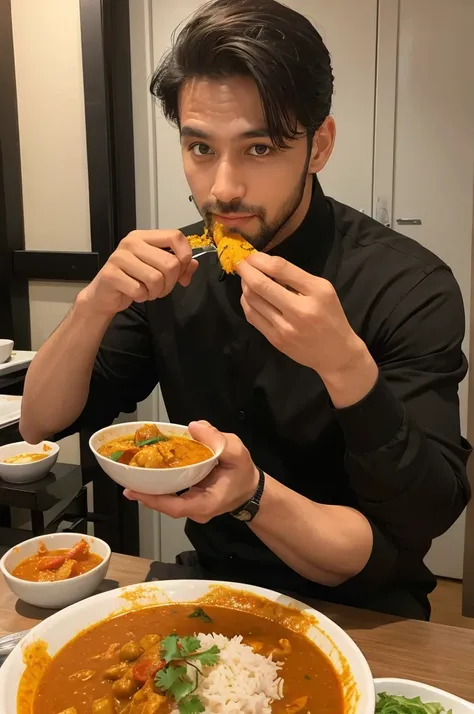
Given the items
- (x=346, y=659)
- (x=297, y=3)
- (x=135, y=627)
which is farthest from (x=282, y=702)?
(x=297, y=3)

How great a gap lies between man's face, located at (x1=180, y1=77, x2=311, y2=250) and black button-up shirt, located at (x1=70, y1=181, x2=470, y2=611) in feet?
0.50

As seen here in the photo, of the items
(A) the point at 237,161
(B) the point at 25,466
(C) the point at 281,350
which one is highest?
(A) the point at 237,161

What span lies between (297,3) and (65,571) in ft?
8.57

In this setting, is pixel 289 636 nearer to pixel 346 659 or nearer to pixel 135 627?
pixel 346 659

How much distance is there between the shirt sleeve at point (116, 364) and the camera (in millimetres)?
1790

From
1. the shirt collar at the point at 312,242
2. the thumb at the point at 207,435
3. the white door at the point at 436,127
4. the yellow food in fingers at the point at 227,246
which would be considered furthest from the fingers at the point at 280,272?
the white door at the point at 436,127

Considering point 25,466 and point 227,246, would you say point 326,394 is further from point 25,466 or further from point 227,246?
point 25,466

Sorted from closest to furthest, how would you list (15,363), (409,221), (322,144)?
(322,144), (15,363), (409,221)

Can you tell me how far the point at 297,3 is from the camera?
2908 millimetres

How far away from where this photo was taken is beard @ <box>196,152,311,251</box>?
142 centimetres

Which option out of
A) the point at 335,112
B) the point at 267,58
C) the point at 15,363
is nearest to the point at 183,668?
the point at 267,58

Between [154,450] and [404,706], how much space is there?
52 centimetres

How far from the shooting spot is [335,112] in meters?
2.96

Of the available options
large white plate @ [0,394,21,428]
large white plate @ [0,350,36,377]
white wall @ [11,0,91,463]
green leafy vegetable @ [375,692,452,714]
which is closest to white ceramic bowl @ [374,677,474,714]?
green leafy vegetable @ [375,692,452,714]
